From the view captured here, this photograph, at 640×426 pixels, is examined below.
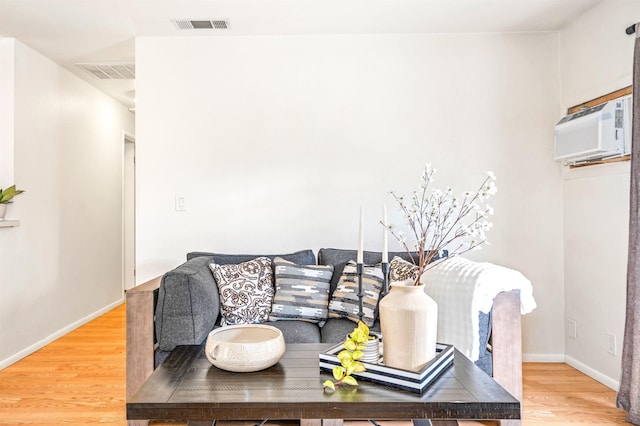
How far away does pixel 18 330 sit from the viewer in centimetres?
324

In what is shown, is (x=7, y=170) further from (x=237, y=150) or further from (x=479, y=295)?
(x=479, y=295)

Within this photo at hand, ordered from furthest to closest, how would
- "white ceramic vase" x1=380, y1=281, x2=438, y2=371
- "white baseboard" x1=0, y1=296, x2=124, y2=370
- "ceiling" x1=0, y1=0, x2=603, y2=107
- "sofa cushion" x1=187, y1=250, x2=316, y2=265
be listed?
"white baseboard" x1=0, y1=296, x2=124, y2=370, "sofa cushion" x1=187, y1=250, x2=316, y2=265, "ceiling" x1=0, y1=0, x2=603, y2=107, "white ceramic vase" x1=380, y1=281, x2=438, y2=371

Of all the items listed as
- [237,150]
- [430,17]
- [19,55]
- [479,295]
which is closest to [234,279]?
[237,150]

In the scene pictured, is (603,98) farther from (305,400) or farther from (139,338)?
(139,338)

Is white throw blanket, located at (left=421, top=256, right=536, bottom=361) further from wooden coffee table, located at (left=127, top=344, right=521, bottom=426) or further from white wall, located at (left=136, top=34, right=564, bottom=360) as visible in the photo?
white wall, located at (left=136, top=34, right=564, bottom=360)

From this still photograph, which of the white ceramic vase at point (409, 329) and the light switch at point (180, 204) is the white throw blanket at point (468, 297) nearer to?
the white ceramic vase at point (409, 329)

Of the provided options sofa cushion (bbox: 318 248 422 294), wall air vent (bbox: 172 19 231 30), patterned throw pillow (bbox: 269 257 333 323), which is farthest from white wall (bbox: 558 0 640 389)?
wall air vent (bbox: 172 19 231 30)

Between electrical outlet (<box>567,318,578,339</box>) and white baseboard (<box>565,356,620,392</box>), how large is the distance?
0.16 meters

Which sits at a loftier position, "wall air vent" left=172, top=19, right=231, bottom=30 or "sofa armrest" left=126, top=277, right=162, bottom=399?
"wall air vent" left=172, top=19, right=231, bottom=30

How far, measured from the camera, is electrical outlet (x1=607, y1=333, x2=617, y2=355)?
2.65 meters

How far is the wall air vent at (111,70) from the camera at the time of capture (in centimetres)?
381

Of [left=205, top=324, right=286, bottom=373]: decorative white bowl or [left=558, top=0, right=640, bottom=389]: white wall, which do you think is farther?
[left=558, top=0, right=640, bottom=389]: white wall

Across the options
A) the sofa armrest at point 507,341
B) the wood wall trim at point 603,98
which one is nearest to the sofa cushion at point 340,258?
the sofa armrest at point 507,341

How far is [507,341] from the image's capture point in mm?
2188
